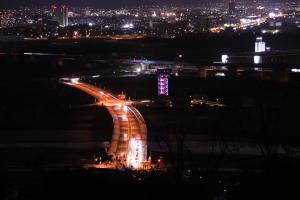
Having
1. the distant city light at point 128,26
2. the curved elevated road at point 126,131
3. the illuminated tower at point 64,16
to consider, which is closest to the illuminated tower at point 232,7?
the distant city light at point 128,26

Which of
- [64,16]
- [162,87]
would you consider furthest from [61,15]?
[162,87]

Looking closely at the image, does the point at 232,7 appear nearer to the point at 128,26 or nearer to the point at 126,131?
the point at 128,26

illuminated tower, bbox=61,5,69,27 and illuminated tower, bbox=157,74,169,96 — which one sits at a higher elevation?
illuminated tower, bbox=61,5,69,27

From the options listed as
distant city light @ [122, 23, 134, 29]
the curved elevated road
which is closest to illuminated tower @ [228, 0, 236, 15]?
distant city light @ [122, 23, 134, 29]

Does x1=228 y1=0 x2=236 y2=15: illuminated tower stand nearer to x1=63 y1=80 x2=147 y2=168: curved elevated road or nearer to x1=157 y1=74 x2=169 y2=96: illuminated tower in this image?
x1=157 y1=74 x2=169 y2=96: illuminated tower

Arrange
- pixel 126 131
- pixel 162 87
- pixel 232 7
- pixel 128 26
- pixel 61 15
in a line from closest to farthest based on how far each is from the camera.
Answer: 1. pixel 126 131
2. pixel 162 87
3. pixel 128 26
4. pixel 61 15
5. pixel 232 7

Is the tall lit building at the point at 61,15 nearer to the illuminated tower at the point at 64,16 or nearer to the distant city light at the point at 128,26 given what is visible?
the illuminated tower at the point at 64,16
